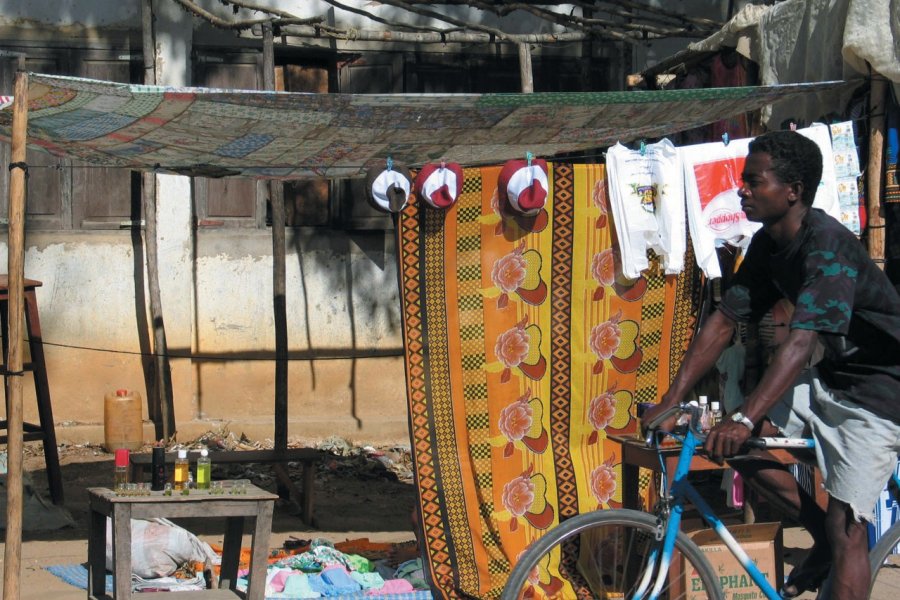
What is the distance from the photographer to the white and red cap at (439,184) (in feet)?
16.8

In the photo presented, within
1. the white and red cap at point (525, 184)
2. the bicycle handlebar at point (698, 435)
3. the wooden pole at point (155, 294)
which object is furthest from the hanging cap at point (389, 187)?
the wooden pole at point (155, 294)

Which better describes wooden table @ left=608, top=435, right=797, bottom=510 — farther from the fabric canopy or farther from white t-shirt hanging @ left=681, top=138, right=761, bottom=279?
the fabric canopy

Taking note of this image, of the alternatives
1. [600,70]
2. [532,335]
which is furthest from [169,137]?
[600,70]

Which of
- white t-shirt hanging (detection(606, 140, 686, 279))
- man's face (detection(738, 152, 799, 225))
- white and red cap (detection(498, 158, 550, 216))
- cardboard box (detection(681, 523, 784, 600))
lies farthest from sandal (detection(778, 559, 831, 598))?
white and red cap (detection(498, 158, 550, 216))

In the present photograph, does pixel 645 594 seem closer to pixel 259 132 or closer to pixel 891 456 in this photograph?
pixel 891 456

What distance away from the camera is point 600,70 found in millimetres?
9234

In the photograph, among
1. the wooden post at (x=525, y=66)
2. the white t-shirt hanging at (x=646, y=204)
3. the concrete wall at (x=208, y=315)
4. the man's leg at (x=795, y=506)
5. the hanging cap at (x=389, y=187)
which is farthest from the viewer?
the concrete wall at (x=208, y=315)

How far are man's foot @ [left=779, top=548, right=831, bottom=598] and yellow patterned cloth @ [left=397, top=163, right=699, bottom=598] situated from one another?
66.2 inches

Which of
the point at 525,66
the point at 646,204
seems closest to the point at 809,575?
the point at 646,204

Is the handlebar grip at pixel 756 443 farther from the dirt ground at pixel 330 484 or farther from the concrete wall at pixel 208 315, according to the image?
the concrete wall at pixel 208 315

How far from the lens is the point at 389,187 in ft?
16.8

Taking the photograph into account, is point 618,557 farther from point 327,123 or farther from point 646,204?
point 327,123

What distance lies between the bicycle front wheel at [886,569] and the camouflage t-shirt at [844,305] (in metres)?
0.48

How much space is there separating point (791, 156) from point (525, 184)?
180 cm
